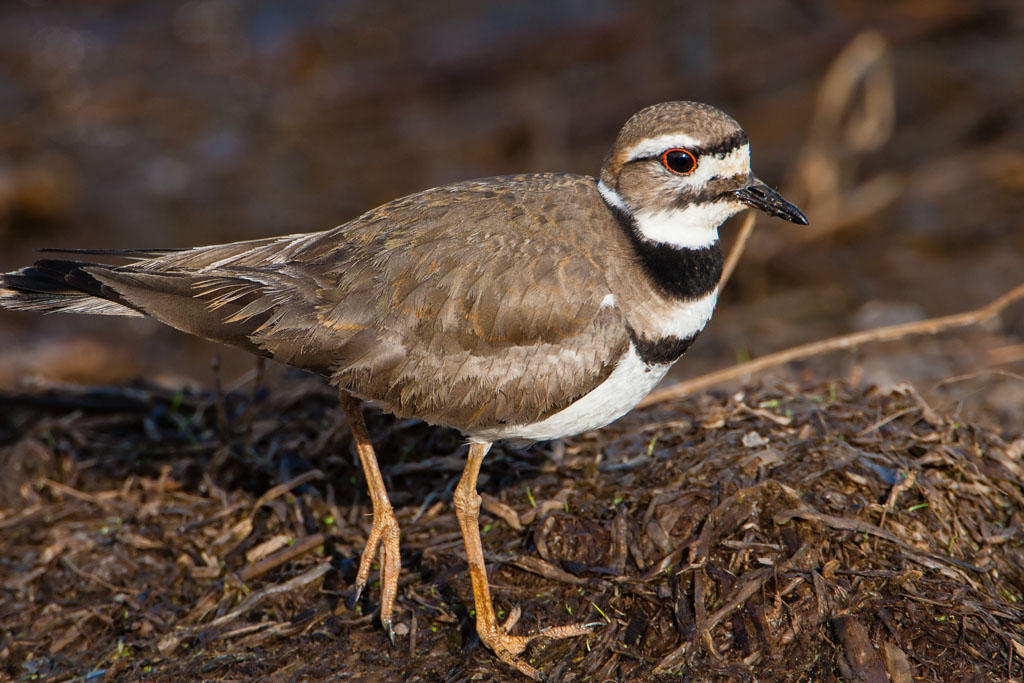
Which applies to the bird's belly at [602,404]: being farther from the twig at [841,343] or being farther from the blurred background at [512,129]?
the blurred background at [512,129]

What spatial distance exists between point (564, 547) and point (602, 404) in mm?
752

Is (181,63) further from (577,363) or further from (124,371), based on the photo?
(577,363)

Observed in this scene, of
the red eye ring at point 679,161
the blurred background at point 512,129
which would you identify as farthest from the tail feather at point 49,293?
the blurred background at point 512,129

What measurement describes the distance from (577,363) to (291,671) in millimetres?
1769

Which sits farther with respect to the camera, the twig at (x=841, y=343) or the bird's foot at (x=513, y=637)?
the twig at (x=841, y=343)

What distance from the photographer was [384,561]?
4.70m

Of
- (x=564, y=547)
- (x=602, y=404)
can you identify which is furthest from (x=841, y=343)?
(x=564, y=547)

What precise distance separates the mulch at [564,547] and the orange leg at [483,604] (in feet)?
0.25

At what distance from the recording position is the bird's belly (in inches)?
169

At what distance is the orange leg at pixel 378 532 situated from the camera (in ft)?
15.0

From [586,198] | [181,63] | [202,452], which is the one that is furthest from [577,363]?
[181,63]

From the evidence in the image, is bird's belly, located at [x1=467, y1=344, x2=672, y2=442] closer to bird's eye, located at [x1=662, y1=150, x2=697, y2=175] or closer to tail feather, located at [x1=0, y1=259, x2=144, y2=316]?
bird's eye, located at [x1=662, y1=150, x2=697, y2=175]

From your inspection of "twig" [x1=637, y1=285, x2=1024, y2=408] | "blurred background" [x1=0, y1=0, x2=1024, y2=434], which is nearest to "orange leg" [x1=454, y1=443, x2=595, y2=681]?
"twig" [x1=637, y1=285, x2=1024, y2=408]

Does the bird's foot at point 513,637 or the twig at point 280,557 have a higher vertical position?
the twig at point 280,557
